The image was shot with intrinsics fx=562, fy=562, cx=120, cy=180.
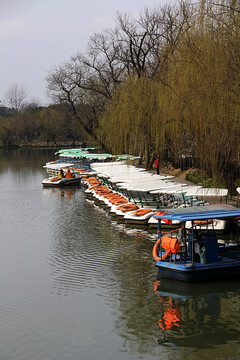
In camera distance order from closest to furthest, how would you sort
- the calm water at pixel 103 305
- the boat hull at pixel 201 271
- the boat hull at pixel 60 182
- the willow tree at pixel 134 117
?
the calm water at pixel 103 305, the boat hull at pixel 201 271, the willow tree at pixel 134 117, the boat hull at pixel 60 182

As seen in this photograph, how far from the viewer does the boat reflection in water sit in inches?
509

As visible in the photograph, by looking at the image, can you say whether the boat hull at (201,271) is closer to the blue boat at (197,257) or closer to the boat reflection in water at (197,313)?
the blue boat at (197,257)

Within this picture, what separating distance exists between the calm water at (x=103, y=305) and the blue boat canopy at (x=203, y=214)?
196 centimetres

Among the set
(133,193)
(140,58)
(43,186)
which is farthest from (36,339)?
(140,58)

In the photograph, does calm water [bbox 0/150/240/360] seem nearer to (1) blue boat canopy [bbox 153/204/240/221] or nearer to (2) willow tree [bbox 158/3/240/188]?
(1) blue boat canopy [bbox 153/204/240/221]

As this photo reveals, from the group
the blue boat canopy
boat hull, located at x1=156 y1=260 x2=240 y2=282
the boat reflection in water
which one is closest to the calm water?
the boat reflection in water

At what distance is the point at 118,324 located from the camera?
13.9 metres

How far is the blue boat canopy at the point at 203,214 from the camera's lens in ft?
54.6

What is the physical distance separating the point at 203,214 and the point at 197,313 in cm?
349

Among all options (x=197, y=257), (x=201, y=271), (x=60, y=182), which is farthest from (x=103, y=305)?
(x=60, y=182)

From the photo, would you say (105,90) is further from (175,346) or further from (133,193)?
(175,346)

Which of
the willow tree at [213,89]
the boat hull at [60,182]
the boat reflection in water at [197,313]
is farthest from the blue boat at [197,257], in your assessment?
the boat hull at [60,182]

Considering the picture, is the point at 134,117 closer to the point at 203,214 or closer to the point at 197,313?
the point at 203,214

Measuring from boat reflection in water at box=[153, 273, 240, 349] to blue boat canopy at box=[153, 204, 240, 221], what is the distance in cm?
191
